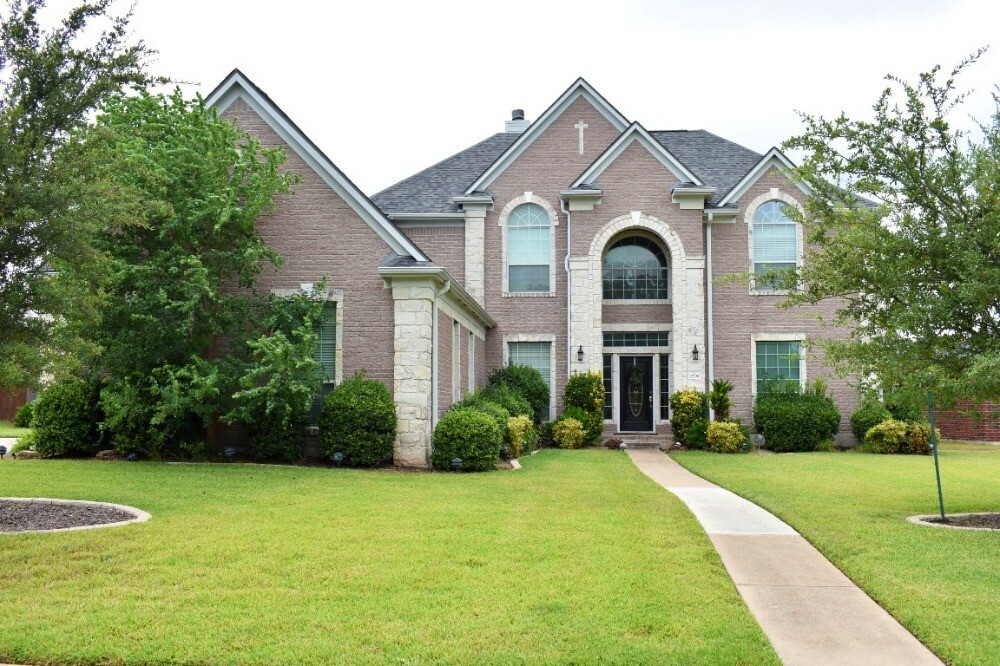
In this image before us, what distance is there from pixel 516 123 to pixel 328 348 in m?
15.6

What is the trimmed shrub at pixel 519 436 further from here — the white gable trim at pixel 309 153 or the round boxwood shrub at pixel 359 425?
the white gable trim at pixel 309 153

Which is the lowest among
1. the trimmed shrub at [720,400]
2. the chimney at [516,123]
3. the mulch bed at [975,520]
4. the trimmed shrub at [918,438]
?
the mulch bed at [975,520]

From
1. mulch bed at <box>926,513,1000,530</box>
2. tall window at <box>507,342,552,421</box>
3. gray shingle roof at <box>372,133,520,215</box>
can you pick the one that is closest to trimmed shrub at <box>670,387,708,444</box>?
tall window at <box>507,342,552,421</box>

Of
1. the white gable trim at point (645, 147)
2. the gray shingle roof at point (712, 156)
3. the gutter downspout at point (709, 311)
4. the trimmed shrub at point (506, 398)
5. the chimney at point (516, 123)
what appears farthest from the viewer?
the chimney at point (516, 123)

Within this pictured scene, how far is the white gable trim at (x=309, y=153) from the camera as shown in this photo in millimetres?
15914

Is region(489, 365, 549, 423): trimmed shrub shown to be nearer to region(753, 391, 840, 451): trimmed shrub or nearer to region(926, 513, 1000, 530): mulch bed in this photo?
region(753, 391, 840, 451): trimmed shrub

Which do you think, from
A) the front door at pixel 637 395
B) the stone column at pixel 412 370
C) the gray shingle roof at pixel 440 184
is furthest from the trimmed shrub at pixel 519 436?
the gray shingle roof at pixel 440 184

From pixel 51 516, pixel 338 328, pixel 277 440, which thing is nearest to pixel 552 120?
pixel 338 328

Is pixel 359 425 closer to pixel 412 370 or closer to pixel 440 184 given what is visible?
pixel 412 370

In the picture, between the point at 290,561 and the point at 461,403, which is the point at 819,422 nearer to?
the point at 461,403

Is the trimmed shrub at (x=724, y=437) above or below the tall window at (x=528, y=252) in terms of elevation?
below

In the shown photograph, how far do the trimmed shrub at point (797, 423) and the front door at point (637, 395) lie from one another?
318cm

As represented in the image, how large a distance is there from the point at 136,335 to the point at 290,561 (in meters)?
8.63

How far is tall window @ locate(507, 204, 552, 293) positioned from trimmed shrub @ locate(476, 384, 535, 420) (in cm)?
389
